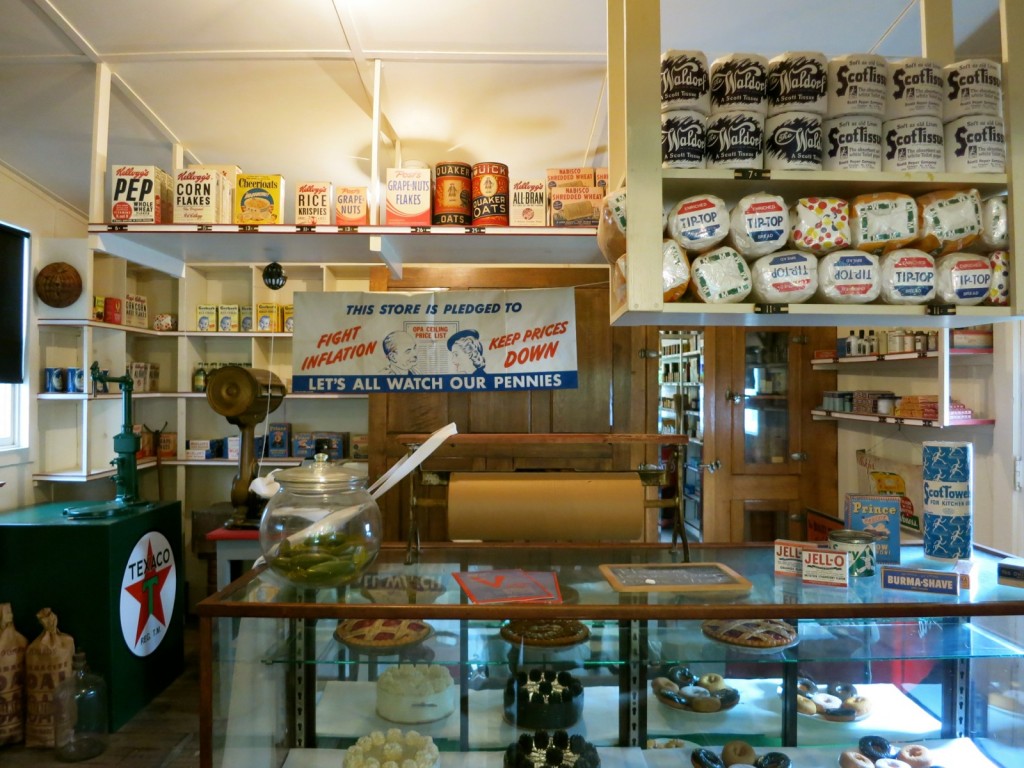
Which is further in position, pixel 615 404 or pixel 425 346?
pixel 615 404

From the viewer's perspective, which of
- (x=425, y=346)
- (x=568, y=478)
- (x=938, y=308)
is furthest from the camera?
(x=425, y=346)

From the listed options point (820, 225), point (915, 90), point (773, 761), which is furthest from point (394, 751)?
point (915, 90)

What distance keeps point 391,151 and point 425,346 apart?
1.12 metres

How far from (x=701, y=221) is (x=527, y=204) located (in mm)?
1521

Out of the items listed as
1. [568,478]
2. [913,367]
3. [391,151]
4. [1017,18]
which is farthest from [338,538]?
[913,367]

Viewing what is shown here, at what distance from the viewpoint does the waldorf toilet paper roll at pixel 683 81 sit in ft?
5.37

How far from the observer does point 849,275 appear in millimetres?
1634

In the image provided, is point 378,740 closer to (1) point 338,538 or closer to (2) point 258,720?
(2) point 258,720

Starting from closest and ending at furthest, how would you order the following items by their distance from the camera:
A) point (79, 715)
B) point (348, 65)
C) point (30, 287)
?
point (348, 65), point (79, 715), point (30, 287)

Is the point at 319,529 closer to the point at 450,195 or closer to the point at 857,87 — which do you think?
the point at 857,87

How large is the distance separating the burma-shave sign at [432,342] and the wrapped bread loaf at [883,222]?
1.82 m

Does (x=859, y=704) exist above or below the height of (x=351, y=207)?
below

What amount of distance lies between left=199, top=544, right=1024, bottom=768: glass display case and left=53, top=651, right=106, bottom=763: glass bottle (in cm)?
192

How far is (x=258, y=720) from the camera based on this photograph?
62.7 inches
